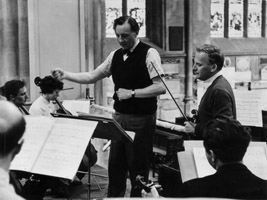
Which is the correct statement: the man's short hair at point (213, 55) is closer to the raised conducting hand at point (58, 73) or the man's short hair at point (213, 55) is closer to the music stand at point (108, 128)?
the music stand at point (108, 128)

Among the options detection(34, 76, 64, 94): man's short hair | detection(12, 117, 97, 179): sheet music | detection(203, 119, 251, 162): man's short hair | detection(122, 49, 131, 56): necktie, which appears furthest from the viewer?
detection(34, 76, 64, 94): man's short hair

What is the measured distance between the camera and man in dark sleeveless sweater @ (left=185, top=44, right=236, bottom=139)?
337 cm

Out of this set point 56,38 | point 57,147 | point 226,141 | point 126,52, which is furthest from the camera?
point 56,38

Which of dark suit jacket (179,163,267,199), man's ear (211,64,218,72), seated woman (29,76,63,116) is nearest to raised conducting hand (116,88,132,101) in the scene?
man's ear (211,64,218,72)

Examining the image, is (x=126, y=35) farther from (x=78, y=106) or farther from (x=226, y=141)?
(x=78, y=106)

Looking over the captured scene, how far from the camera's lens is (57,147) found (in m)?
3.13

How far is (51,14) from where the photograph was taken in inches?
285

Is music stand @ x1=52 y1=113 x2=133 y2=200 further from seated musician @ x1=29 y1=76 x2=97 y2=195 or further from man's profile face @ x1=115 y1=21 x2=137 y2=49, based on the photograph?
seated musician @ x1=29 y1=76 x2=97 y2=195

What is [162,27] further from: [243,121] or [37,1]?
[243,121]

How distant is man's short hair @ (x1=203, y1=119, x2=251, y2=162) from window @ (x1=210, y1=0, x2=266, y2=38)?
31.0 feet

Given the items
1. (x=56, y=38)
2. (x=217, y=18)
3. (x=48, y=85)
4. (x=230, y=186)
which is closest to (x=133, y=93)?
(x=48, y=85)

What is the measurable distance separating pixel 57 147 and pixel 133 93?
1.15 m

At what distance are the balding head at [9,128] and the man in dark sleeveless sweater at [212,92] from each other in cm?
186

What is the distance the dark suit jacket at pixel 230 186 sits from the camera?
2.13 m
